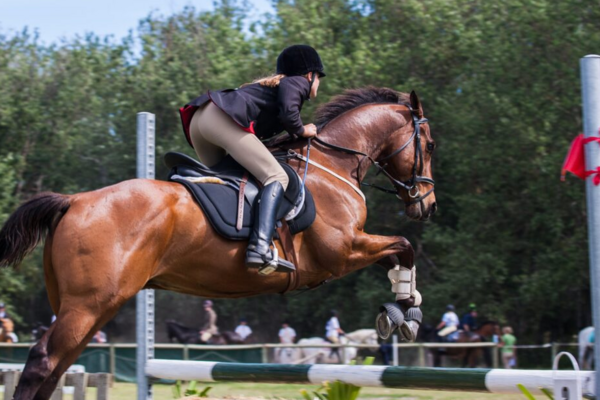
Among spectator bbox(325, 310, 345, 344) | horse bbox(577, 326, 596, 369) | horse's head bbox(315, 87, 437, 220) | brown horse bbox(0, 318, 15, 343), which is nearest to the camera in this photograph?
horse's head bbox(315, 87, 437, 220)

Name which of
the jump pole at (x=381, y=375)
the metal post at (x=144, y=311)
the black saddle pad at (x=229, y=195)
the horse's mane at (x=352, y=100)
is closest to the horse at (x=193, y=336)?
the metal post at (x=144, y=311)

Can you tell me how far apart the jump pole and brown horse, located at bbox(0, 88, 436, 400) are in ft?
2.05

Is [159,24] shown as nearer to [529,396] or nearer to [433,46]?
[433,46]

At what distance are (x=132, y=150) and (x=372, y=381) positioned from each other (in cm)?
2331

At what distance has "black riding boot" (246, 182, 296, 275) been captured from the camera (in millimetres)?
4797

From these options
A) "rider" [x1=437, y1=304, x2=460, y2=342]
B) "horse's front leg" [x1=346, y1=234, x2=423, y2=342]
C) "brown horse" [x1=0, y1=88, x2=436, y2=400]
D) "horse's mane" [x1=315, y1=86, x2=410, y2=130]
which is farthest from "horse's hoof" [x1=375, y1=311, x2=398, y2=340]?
"rider" [x1=437, y1=304, x2=460, y2=342]

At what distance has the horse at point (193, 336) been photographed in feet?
61.0

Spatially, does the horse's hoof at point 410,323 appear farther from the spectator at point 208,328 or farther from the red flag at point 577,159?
the spectator at point 208,328

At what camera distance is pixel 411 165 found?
5883 millimetres

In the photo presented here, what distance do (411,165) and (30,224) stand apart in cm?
269

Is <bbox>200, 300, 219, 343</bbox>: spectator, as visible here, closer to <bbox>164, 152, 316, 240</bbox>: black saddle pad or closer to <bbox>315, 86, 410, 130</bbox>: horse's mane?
<bbox>315, 86, 410, 130</bbox>: horse's mane

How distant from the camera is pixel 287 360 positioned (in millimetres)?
14336

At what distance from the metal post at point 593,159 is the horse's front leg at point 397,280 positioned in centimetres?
132

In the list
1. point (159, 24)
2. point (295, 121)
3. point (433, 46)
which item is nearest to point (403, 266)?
point (295, 121)
